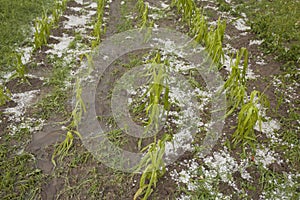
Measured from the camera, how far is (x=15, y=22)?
4.21 meters

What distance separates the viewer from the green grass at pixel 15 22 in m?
3.67

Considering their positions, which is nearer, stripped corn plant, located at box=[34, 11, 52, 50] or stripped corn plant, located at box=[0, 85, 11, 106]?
stripped corn plant, located at box=[0, 85, 11, 106]

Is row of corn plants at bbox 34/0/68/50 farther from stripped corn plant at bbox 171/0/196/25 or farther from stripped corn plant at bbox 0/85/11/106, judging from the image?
stripped corn plant at bbox 171/0/196/25

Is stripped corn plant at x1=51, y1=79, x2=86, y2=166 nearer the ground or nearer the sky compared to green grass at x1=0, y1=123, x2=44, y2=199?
nearer the sky

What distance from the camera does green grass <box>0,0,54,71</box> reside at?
3.67 metres

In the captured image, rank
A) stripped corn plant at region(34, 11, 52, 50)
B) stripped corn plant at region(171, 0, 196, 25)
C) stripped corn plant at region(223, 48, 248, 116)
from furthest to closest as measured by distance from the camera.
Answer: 1. stripped corn plant at region(171, 0, 196, 25)
2. stripped corn plant at region(34, 11, 52, 50)
3. stripped corn plant at region(223, 48, 248, 116)

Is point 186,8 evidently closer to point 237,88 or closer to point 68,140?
point 237,88

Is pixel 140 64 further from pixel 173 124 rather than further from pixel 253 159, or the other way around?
pixel 253 159

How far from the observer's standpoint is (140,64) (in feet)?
11.4

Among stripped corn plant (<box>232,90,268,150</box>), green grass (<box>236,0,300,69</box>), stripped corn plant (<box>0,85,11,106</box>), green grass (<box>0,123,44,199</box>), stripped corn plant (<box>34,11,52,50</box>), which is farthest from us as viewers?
stripped corn plant (<box>34,11,52,50</box>)

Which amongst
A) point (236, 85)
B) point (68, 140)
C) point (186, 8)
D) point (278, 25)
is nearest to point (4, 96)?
point (68, 140)

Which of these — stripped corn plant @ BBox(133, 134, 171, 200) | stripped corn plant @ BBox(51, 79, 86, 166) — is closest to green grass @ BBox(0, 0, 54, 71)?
stripped corn plant @ BBox(51, 79, 86, 166)

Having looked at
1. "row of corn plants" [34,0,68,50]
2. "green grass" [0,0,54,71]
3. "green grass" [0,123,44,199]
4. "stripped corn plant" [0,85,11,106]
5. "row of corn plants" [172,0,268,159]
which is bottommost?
"green grass" [0,123,44,199]

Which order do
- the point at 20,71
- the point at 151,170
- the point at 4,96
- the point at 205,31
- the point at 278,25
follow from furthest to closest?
the point at 278,25, the point at 205,31, the point at 20,71, the point at 4,96, the point at 151,170
